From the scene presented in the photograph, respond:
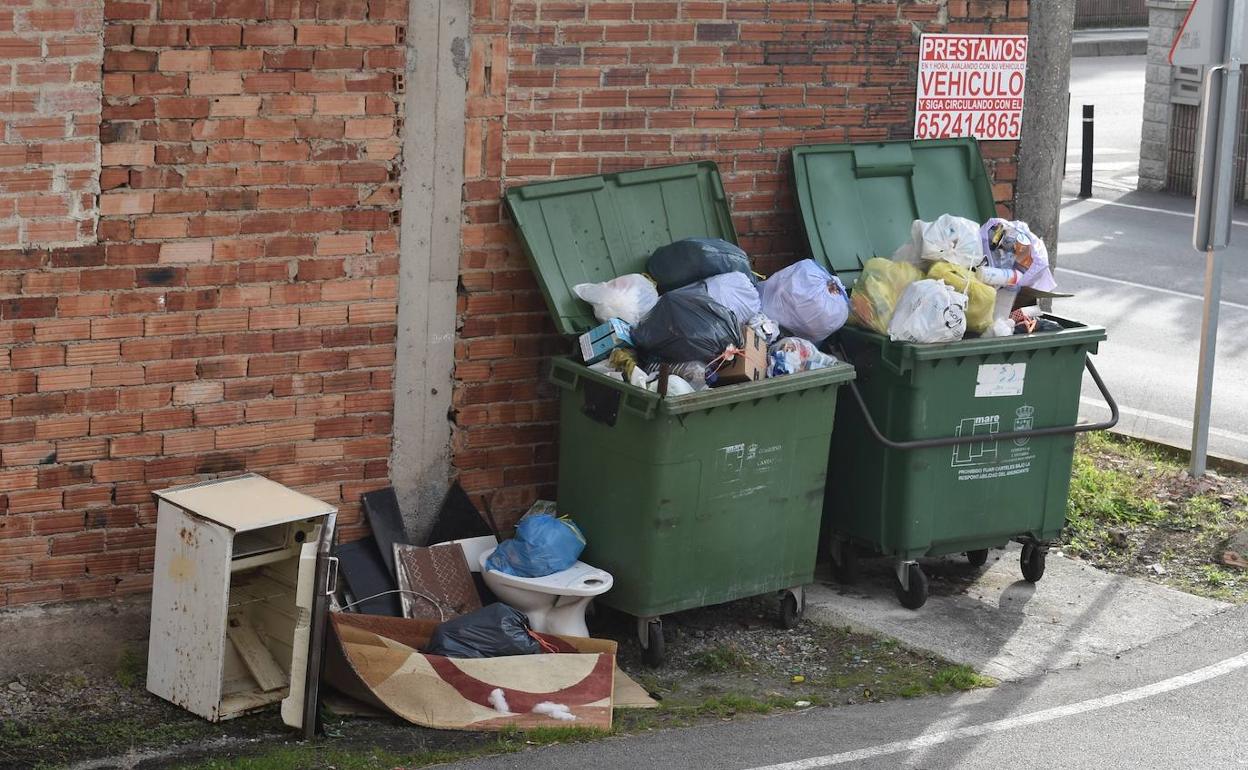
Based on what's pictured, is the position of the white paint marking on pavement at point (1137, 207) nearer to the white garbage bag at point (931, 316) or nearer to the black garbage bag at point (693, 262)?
the white garbage bag at point (931, 316)

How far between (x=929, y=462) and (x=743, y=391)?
1083 mm

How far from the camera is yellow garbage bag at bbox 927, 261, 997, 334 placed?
702 cm

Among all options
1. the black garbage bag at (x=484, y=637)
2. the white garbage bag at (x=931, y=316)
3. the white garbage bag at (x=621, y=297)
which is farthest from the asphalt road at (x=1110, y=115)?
the black garbage bag at (x=484, y=637)

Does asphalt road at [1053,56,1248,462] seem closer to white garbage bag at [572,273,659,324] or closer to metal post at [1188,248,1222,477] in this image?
metal post at [1188,248,1222,477]

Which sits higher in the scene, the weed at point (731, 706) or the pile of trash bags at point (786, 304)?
the pile of trash bags at point (786, 304)

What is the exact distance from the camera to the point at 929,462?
6.95 m

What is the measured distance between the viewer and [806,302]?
687 centimetres

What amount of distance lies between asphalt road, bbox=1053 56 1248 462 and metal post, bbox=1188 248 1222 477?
503 millimetres

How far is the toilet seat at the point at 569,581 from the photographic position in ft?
20.7

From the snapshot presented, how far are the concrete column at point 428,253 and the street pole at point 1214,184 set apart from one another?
429cm

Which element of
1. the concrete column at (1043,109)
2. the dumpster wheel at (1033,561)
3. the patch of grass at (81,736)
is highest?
the concrete column at (1043,109)

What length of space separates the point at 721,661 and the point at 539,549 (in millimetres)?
844

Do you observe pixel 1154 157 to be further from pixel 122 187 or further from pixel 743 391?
pixel 122 187

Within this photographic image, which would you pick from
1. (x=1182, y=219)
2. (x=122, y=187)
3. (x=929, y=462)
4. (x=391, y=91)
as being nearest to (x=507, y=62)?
(x=391, y=91)
